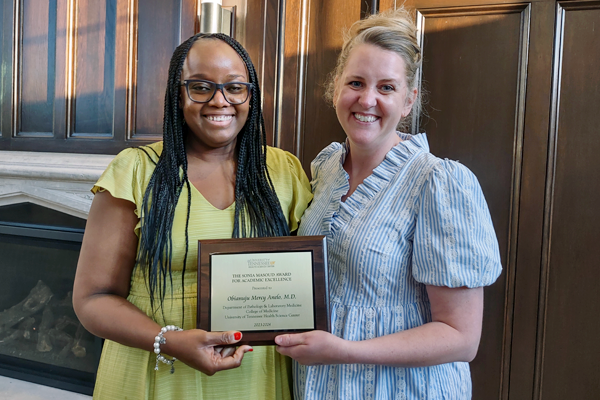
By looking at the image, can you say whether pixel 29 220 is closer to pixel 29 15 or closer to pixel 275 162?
pixel 29 15

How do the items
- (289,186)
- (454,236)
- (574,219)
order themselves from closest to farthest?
1. (454,236)
2. (289,186)
3. (574,219)

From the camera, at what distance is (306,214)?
1346 millimetres

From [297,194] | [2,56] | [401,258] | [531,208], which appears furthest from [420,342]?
[2,56]

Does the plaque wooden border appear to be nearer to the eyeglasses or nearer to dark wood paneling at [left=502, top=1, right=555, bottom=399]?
the eyeglasses

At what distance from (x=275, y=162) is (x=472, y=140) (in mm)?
726

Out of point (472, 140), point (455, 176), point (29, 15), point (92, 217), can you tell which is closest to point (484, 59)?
point (472, 140)

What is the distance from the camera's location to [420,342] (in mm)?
1073

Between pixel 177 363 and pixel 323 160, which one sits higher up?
pixel 323 160

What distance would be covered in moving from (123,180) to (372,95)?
61 centimetres

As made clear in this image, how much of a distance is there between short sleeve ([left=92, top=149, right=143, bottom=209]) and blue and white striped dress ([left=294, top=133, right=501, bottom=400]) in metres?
0.44

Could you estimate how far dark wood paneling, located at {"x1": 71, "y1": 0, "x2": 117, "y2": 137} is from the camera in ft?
7.68

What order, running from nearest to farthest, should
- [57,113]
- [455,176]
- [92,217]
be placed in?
[455,176] → [92,217] → [57,113]

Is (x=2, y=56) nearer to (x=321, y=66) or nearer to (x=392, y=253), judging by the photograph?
(x=321, y=66)

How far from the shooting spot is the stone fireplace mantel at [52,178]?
2311mm
